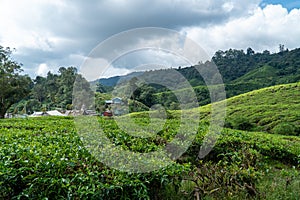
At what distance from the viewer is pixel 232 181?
3.39 meters

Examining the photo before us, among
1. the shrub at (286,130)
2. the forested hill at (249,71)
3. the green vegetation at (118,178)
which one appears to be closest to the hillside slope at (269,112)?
the shrub at (286,130)

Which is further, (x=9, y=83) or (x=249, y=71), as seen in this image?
(x=249, y=71)

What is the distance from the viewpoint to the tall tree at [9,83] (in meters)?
20.0

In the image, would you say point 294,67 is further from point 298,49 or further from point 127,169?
point 127,169

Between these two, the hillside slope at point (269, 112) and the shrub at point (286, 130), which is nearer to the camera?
the shrub at point (286, 130)

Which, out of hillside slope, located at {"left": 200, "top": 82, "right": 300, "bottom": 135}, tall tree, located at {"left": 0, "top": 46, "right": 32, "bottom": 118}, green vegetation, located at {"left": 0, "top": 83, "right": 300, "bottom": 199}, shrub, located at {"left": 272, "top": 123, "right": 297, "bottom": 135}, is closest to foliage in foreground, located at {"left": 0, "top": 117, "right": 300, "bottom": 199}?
green vegetation, located at {"left": 0, "top": 83, "right": 300, "bottom": 199}

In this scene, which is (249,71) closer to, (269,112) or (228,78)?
(228,78)

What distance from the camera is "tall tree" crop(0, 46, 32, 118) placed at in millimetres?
19984

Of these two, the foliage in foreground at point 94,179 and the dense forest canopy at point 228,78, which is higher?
the dense forest canopy at point 228,78

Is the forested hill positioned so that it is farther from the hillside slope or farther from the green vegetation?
the green vegetation

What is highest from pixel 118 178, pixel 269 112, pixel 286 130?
pixel 269 112

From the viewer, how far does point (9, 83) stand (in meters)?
20.3

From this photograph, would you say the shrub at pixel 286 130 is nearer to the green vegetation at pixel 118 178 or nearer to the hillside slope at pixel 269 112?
the hillside slope at pixel 269 112

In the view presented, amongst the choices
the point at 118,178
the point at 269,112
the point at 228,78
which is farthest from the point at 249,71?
the point at 118,178
